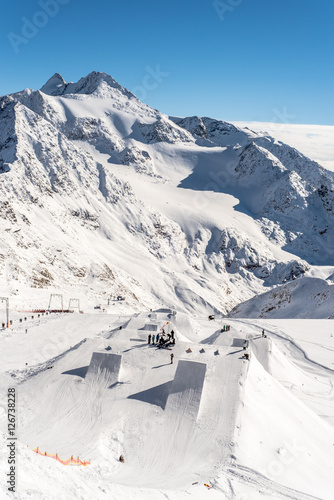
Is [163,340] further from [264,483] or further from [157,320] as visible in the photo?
[157,320]

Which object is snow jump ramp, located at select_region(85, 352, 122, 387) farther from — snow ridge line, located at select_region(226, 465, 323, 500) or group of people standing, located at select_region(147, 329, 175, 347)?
snow ridge line, located at select_region(226, 465, 323, 500)

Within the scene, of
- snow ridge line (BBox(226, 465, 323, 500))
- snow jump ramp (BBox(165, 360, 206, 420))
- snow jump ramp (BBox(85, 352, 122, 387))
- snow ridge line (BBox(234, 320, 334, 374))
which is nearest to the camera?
snow ridge line (BBox(226, 465, 323, 500))

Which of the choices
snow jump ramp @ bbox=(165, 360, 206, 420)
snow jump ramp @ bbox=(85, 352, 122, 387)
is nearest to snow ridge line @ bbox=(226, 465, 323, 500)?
snow jump ramp @ bbox=(165, 360, 206, 420)

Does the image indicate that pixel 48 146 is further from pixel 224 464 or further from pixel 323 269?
pixel 224 464

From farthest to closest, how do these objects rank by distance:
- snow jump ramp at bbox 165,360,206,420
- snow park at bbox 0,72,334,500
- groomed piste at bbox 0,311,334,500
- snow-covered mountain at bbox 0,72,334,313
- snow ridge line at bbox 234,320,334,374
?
snow-covered mountain at bbox 0,72,334,313, snow ridge line at bbox 234,320,334,374, snow jump ramp at bbox 165,360,206,420, snow park at bbox 0,72,334,500, groomed piste at bbox 0,311,334,500

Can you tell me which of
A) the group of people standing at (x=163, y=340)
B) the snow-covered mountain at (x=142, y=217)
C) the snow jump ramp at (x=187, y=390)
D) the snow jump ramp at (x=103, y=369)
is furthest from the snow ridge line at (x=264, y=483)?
the snow-covered mountain at (x=142, y=217)

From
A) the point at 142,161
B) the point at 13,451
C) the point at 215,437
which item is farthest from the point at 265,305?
the point at 142,161

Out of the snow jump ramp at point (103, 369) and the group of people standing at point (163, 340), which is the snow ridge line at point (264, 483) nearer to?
the snow jump ramp at point (103, 369)
